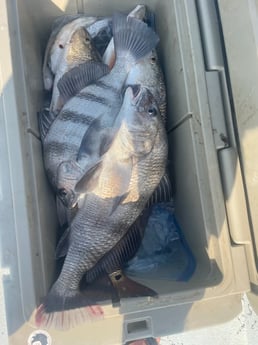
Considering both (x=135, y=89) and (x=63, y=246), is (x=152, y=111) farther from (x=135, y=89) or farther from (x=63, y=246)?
(x=63, y=246)

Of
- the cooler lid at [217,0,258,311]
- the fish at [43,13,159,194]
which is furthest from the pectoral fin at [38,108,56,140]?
the cooler lid at [217,0,258,311]

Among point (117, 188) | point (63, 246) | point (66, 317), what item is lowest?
point (66, 317)

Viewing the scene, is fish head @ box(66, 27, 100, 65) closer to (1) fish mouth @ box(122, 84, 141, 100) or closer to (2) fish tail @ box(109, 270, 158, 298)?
(1) fish mouth @ box(122, 84, 141, 100)

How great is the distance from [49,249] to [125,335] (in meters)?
0.27

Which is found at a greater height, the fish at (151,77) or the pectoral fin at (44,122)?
the fish at (151,77)

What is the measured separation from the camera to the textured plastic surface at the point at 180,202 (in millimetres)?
857

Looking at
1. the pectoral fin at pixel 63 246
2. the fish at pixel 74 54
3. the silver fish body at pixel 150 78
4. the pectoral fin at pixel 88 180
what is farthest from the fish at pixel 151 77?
the pectoral fin at pixel 63 246

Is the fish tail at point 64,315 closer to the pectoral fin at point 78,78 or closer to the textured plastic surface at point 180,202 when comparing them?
the textured plastic surface at point 180,202

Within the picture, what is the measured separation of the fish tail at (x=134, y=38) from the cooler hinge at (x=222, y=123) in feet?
0.56

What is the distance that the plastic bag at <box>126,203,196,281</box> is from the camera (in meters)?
1.06

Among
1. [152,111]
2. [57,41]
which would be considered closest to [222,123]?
→ [152,111]

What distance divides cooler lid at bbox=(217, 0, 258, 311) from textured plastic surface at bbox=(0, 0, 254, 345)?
29mm

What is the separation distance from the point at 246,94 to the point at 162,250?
1.57 feet

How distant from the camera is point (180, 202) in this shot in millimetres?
1110
